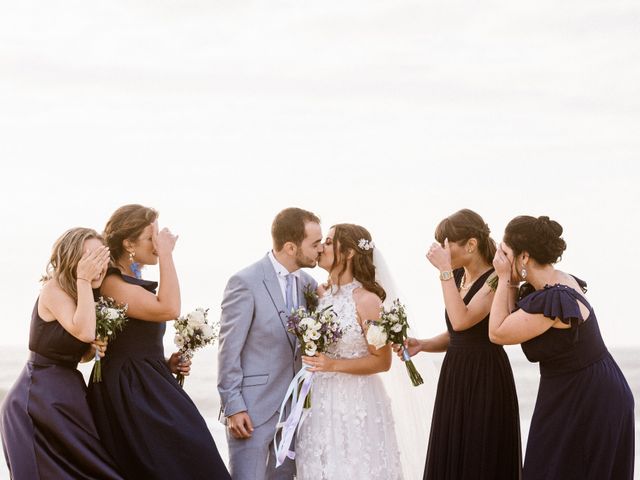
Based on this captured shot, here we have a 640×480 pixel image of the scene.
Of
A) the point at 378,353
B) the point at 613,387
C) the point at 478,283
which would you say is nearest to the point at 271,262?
the point at 378,353

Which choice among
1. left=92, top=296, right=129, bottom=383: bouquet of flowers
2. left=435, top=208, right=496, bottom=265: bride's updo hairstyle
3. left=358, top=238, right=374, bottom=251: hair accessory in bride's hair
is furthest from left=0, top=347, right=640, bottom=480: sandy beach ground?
left=92, top=296, right=129, bottom=383: bouquet of flowers

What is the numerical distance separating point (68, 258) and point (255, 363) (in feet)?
4.93

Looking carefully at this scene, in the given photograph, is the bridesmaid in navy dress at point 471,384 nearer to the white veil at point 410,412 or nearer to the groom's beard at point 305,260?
the white veil at point 410,412

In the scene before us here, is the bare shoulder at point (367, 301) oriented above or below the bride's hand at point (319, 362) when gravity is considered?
above

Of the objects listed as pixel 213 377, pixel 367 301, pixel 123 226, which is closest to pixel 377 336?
pixel 367 301

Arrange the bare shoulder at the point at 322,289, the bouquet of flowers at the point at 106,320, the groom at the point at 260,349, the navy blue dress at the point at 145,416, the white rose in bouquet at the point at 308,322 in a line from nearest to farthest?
the bouquet of flowers at the point at 106,320
the navy blue dress at the point at 145,416
the white rose in bouquet at the point at 308,322
the groom at the point at 260,349
the bare shoulder at the point at 322,289

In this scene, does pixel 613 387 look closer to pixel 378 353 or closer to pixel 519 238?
pixel 519 238

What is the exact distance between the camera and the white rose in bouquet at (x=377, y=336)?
20.0ft

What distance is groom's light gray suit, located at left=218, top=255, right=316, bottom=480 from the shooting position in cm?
633

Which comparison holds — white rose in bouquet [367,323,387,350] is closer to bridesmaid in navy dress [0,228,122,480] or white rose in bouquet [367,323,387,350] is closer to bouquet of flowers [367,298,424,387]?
bouquet of flowers [367,298,424,387]

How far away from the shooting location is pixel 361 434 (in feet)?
20.7

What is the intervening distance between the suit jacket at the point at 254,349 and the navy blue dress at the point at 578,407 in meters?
1.76

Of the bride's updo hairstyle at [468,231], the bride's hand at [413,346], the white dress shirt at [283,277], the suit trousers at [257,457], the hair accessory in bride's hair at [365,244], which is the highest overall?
the bride's updo hairstyle at [468,231]

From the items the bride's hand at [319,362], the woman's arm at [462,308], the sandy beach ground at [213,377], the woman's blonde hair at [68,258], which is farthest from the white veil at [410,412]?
the sandy beach ground at [213,377]
